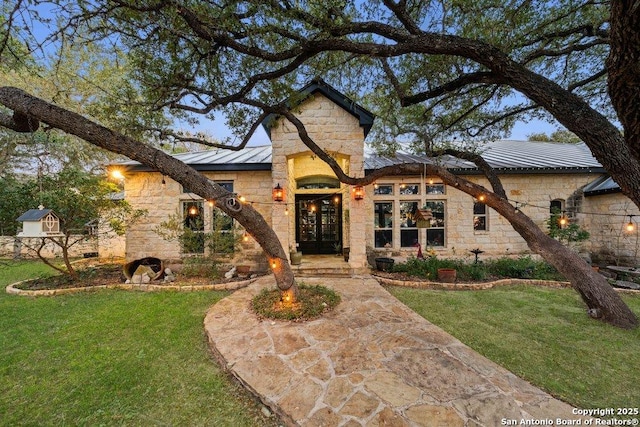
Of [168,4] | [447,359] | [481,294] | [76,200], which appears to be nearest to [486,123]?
[481,294]

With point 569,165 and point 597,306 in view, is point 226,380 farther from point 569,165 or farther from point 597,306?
point 569,165

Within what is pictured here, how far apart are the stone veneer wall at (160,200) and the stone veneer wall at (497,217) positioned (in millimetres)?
4068

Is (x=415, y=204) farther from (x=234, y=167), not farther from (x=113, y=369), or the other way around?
(x=113, y=369)

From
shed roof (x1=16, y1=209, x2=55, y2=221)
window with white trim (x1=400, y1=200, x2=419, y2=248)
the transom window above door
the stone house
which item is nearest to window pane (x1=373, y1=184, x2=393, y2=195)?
the stone house

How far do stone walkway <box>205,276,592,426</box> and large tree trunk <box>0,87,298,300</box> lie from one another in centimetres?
127

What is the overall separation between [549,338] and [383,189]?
6.01m

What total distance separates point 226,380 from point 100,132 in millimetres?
3769

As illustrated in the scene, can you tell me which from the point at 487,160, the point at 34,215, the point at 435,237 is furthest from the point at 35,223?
the point at 487,160

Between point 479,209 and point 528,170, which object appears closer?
point 528,170

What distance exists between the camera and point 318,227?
34.0 feet

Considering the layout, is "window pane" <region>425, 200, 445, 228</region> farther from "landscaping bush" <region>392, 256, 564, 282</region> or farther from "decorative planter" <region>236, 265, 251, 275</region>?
"decorative planter" <region>236, 265, 251, 275</region>

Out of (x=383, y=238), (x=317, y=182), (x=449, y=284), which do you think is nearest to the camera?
(x=449, y=284)

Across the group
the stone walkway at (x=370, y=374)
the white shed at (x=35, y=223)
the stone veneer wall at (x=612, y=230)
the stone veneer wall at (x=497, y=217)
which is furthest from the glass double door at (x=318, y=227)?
the stone veneer wall at (x=612, y=230)

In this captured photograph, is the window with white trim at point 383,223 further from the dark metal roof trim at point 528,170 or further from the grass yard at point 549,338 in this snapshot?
the grass yard at point 549,338
